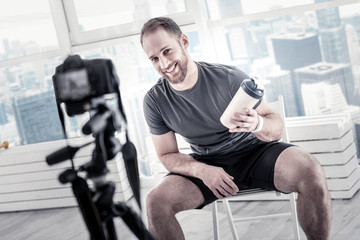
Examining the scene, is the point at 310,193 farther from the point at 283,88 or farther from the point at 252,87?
the point at 283,88

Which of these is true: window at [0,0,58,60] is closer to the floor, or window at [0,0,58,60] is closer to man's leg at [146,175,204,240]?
the floor

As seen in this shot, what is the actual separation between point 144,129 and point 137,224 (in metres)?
2.05

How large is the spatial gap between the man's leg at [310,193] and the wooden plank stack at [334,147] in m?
0.84

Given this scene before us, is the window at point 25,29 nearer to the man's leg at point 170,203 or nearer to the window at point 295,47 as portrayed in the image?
the window at point 295,47

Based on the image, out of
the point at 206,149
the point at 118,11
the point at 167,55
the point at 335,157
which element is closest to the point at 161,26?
the point at 167,55

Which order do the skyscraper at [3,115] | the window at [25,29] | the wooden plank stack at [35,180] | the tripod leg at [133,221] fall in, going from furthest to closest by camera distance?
1. the skyscraper at [3,115]
2. the window at [25,29]
3. the wooden plank stack at [35,180]
4. the tripod leg at [133,221]

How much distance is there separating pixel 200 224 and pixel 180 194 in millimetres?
821

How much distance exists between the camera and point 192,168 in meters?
1.89

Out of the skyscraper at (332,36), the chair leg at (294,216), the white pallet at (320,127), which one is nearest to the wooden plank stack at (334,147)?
the white pallet at (320,127)

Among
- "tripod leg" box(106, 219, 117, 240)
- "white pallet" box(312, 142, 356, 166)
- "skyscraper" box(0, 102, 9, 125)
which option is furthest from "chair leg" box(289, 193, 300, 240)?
"skyscraper" box(0, 102, 9, 125)

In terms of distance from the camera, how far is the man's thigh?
1.82 m

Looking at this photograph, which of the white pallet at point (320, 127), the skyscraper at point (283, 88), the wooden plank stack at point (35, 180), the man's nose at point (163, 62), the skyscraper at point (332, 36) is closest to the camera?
the man's nose at point (163, 62)

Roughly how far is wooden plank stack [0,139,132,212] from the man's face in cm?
141

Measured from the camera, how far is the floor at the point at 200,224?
230cm
